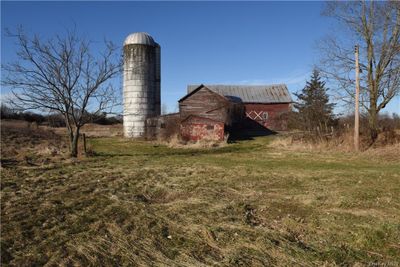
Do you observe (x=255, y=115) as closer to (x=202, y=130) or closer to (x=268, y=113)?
(x=268, y=113)

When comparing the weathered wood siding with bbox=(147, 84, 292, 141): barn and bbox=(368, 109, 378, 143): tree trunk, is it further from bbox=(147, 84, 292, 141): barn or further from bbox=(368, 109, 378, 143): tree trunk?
bbox=(368, 109, 378, 143): tree trunk

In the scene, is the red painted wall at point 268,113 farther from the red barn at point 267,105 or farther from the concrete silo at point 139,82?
the concrete silo at point 139,82

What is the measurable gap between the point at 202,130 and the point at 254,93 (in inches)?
692

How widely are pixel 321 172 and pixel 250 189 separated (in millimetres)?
3549

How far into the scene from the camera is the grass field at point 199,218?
14.2 ft

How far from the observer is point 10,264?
158 inches

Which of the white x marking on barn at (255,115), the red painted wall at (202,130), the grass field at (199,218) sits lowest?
the grass field at (199,218)

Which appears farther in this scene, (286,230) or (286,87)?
(286,87)

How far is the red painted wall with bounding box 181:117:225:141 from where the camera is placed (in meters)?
24.9

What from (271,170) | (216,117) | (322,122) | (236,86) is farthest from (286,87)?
(271,170)

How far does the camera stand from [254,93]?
134 ft

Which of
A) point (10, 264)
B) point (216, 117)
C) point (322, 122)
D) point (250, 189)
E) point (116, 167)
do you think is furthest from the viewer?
point (216, 117)

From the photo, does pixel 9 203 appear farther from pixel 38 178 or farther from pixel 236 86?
pixel 236 86

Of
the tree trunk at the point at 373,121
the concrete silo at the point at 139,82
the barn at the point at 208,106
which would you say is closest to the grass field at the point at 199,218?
the tree trunk at the point at 373,121
